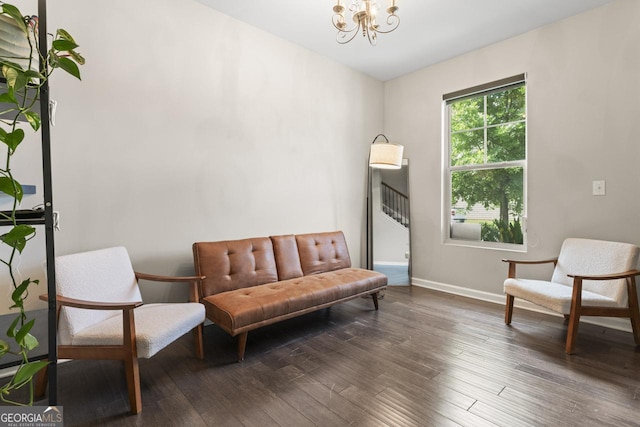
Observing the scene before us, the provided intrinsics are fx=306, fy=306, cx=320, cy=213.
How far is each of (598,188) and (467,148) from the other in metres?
1.37

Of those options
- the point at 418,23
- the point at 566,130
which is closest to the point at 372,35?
the point at 418,23

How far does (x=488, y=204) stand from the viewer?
372cm

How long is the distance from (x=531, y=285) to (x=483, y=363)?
96 cm

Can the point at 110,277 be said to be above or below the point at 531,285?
above

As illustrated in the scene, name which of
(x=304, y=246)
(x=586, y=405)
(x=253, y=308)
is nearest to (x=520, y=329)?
(x=586, y=405)

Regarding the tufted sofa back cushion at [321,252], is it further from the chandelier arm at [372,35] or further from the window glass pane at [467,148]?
the chandelier arm at [372,35]

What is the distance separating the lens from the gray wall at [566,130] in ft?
9.06

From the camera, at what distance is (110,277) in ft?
6.86

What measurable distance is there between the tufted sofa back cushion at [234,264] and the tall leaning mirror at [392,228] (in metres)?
1.76

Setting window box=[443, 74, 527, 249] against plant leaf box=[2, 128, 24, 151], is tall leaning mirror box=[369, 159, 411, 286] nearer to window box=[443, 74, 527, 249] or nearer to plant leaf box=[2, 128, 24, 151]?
window box=[443, 74, 527, 249]

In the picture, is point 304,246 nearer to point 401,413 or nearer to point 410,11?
point 401,413

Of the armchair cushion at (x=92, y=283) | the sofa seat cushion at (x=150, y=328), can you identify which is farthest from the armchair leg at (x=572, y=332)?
the armchair cushion at (x=92, y=283)

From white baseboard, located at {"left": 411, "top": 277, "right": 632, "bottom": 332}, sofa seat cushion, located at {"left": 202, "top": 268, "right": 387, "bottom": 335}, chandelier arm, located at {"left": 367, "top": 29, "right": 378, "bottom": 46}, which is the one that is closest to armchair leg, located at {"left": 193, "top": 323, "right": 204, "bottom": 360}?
sofa seat cushion, located at {"left": 202, "top": 268, "right": 387, "bottom": 335}

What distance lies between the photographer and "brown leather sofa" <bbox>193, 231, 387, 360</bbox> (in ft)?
7.55
